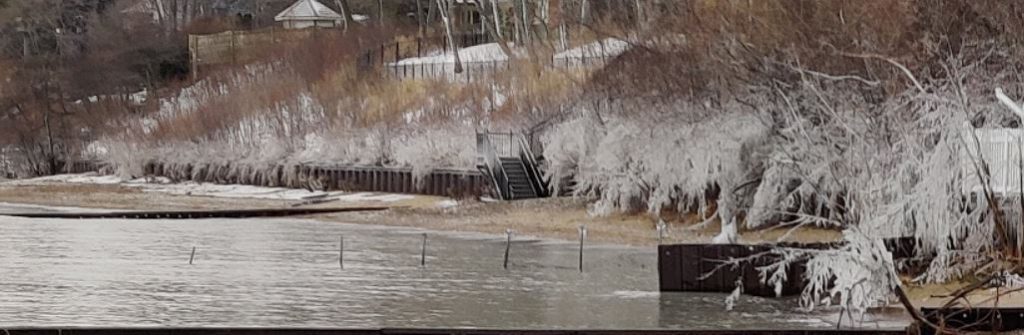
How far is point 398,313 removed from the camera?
23891 mm

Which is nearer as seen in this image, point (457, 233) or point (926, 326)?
point (926, 326)

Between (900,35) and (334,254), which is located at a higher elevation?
(900,35)

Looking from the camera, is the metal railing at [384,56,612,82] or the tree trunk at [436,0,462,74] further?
the tree trunk at [436,0,462,74]

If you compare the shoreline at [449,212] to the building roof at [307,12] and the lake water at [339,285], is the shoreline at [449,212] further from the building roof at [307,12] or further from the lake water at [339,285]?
the building roof at [307,12]

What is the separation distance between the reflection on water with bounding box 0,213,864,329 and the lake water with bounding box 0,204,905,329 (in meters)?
0.03

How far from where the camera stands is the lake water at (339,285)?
2314cm

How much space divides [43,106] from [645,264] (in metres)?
52.4

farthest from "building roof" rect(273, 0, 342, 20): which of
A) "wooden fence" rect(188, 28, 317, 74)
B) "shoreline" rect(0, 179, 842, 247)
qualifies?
"shoreline" rect(0, 179, 842, 247)

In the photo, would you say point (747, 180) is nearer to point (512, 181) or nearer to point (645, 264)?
point (645, 264)

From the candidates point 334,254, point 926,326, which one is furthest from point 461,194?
point 926,326

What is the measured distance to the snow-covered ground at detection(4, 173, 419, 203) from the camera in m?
52.9

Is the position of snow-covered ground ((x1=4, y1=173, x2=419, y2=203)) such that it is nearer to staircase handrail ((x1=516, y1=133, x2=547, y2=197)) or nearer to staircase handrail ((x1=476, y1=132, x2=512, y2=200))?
staircase handrail ((x1=476, y1=132, x2=512, y2=200))

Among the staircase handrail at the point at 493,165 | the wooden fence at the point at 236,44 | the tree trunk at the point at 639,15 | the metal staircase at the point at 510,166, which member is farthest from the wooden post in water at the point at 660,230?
the wooden fence at the point at 236,44

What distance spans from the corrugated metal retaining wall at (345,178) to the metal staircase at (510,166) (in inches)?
18.0
